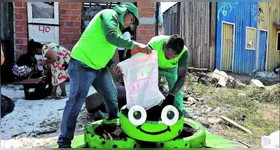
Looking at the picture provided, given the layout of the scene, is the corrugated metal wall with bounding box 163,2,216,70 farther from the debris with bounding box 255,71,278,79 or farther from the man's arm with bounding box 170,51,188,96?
the man's arm with bounding box 170,51,188,96

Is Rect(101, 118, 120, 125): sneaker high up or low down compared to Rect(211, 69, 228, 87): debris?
down

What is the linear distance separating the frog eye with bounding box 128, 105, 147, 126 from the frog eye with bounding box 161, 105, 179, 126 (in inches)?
3.8

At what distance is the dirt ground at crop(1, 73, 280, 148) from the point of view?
240cm

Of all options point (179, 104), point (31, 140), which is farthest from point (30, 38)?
point (179, 104)

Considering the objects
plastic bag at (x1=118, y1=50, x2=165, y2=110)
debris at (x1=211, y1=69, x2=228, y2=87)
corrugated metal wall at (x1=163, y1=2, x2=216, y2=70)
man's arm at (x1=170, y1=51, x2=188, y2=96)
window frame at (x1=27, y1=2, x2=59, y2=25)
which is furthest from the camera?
debris at (x1=211, y1=69, x2=228, y2=87)

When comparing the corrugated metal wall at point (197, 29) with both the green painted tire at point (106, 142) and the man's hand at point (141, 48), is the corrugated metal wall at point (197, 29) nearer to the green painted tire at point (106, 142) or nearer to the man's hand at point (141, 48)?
the man's hand at point (141, 48)

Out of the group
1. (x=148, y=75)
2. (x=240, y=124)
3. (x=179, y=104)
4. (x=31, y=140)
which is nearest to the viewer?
(x=148, y=75)

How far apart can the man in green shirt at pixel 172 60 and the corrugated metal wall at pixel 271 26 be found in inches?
40.8

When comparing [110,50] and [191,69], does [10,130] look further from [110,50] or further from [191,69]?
[191,69]

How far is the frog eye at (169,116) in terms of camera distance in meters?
1.55

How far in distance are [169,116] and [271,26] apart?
2628mm

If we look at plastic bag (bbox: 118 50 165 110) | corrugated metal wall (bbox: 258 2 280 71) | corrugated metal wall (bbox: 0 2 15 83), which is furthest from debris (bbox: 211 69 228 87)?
corrugated metal wall (bbox: 0 2 15 83)

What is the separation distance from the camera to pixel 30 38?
2793mm

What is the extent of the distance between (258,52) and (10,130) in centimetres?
243
